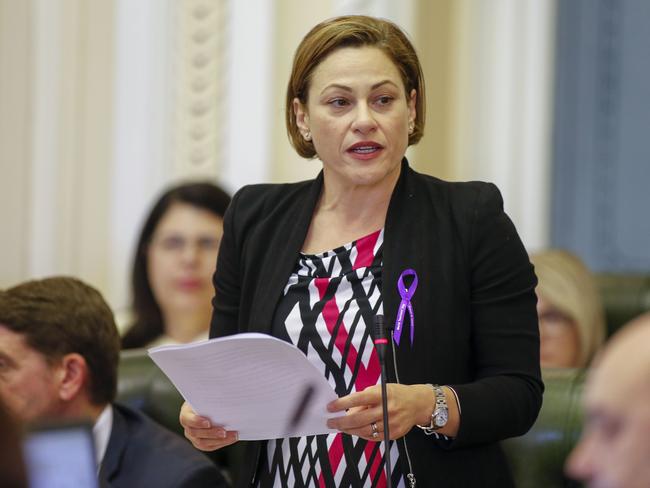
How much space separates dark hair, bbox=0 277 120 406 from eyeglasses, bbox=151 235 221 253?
55.6 inches

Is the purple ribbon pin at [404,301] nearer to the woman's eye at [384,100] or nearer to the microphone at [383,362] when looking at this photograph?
the microphone at [383,362]

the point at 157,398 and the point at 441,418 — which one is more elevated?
the point at 441,418

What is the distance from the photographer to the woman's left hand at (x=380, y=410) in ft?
6.35

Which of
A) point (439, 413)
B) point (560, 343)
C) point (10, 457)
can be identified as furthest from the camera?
point (560, 343)

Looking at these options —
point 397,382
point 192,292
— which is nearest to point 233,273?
point 397,382

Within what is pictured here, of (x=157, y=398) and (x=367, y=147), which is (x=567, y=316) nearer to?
(x=157, y=398)

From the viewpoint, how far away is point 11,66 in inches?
204

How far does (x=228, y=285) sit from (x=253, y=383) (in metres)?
0.38

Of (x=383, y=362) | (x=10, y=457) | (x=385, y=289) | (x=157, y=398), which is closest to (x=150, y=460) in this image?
(x=157, y=398)

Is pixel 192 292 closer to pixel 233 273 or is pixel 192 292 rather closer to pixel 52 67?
pixel 52 67

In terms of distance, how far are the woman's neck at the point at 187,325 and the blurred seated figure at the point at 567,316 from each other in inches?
44.2

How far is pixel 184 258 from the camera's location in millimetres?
4285

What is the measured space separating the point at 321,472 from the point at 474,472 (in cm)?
26

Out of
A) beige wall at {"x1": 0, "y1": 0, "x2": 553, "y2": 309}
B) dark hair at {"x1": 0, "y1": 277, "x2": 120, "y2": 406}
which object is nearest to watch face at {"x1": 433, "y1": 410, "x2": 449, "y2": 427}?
dark hair at {"x1": 0, "y1": 277, "x2": 120, "y2": 406}
